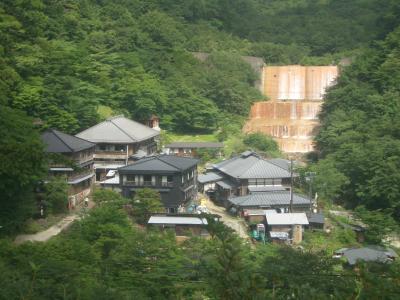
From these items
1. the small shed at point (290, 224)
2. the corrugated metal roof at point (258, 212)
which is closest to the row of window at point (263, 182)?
the corrugated metal roof at point (258, 212)

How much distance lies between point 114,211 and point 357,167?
29.6 ft

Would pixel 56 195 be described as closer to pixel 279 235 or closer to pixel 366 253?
pixel 279 235

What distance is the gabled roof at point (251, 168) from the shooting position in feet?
67.5

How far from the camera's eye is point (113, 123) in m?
23.1

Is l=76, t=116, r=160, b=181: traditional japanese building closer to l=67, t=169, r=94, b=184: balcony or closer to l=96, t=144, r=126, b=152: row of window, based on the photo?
l=96, t=144, r=126, b=152: row of window

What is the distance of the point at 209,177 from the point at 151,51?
11.9 m

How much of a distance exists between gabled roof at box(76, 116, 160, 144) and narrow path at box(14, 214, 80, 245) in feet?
16.6

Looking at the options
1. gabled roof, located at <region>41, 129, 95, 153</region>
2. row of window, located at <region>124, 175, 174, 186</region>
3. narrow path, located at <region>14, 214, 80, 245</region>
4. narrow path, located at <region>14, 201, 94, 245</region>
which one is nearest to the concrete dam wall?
row of window, located at <region>124, 175, 174, 186</region>

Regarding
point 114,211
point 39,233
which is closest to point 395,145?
point 114,211

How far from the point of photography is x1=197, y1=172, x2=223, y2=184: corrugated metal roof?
21.9m

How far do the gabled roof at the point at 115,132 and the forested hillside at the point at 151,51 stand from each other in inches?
29.9

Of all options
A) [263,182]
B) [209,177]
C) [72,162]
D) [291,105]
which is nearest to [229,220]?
[263,182]

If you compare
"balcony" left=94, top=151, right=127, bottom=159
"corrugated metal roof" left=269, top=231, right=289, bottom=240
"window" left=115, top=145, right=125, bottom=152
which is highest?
"window" left=115, top=145, right=125, bottom=152

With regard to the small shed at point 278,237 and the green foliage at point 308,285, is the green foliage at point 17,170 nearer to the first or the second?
the small shed at point 278,237
